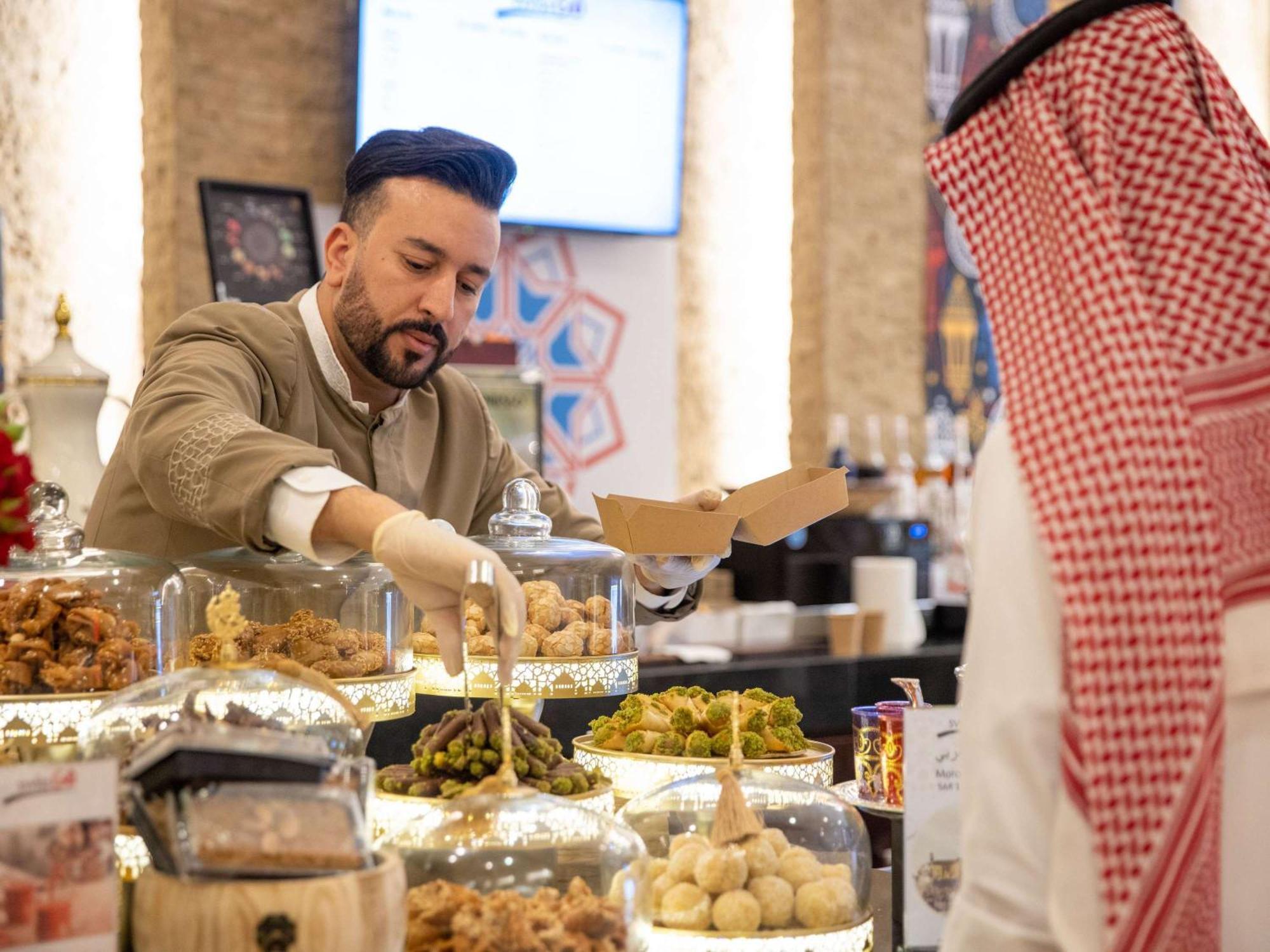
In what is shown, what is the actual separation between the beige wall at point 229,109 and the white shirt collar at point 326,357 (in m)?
2.59

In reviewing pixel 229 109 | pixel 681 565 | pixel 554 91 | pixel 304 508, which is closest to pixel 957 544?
pixel 554 91

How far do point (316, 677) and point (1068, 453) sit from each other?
776mm

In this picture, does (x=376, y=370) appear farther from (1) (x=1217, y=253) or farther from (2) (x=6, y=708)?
(1) (x=1217, y=253)

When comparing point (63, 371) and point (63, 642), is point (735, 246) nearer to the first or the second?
point (63, 371)

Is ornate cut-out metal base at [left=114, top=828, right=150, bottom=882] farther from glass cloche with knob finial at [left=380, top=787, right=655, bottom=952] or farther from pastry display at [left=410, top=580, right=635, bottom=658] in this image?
pastry display at [left=410, top=580, right=635, bottom=658]

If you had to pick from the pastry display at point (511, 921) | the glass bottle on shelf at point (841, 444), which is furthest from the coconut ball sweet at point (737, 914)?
the glass bottle on shelf at point (841, 444)

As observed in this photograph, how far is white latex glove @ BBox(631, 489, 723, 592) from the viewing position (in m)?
2.24

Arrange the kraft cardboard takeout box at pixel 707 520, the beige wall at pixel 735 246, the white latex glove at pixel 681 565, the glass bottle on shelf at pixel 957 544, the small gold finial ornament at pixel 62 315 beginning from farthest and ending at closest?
the beige wall at pixel 735 246 → the glass bottle on shelf at pixel 957 544 → the small gold finial ornament at pixel 62 315 → the white latex glove at pixel 681 565 → the kraft cardboard takeout box at pixel 707 520

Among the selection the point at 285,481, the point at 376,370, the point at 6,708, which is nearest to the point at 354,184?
the point at 376,370

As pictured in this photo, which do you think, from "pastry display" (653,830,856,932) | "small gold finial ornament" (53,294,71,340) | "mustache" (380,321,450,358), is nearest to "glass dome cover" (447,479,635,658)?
"mustache" (380,321,450,358)

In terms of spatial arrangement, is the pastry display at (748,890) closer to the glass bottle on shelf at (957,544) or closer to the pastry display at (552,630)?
the pastry display at (552,630)

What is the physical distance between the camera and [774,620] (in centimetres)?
497

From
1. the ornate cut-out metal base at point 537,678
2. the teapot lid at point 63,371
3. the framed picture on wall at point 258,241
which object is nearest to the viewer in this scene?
the ornate cut-out metal base at point 537,678

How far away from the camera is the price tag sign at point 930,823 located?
1.29m
